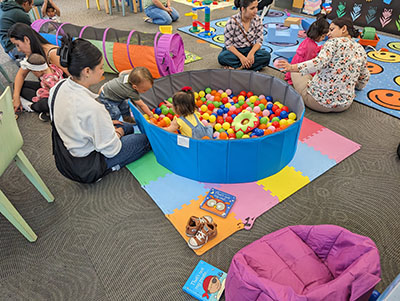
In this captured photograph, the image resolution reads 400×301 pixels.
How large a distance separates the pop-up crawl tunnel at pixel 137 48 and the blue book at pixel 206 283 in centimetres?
230

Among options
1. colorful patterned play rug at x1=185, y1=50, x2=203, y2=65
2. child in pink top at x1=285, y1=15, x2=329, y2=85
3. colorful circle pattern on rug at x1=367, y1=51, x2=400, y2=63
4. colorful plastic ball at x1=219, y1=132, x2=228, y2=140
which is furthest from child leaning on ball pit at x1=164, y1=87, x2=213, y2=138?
colorful circle pattern on rug at x1=367, y1=51, x2=400, y2=63

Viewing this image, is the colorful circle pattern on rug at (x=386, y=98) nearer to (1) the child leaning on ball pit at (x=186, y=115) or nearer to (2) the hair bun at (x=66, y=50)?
(1) the child leaning on ball pit at (x=186, y=115)

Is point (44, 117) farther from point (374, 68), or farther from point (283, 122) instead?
point (374, 68)

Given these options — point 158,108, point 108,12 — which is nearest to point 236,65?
point 158,108

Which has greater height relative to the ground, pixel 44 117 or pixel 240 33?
pixel 240 33

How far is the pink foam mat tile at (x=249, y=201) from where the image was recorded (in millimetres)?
1828

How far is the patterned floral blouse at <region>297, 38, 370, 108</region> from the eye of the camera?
7.92 ft

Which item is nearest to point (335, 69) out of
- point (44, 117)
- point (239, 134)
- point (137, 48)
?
point (239, 134)

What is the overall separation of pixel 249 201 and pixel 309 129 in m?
1.04

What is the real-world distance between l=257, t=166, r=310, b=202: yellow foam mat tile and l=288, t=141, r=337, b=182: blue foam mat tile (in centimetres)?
6

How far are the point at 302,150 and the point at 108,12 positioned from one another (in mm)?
5355

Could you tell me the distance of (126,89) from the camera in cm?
233

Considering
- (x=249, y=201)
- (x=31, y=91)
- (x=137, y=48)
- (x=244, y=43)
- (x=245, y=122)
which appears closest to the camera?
(x=249, y=201)

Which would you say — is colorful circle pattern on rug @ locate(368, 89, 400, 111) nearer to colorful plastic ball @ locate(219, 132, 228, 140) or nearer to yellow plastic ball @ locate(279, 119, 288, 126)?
yellow plastic ball @ locate(279, 119, 288, 126)
